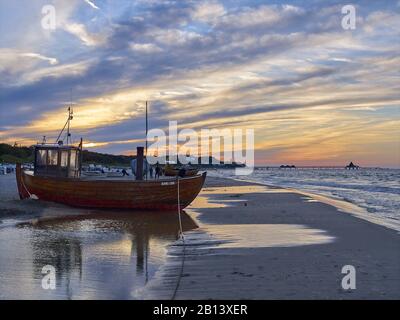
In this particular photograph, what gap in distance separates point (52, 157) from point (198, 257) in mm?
13235

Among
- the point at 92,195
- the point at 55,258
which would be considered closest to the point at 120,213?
the point at 92,195

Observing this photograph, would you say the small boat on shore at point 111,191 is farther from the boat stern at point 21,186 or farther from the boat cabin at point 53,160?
the boat cabin at point 53,160

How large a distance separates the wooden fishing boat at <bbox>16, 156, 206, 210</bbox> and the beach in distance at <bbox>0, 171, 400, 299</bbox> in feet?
5.49

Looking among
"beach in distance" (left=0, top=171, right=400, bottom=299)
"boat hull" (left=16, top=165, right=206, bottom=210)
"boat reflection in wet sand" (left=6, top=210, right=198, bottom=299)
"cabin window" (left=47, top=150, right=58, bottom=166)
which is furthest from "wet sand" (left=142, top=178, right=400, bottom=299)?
"cabin window" (left=47, top=150, right=58, bottom=166)

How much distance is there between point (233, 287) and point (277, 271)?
4.51 ft

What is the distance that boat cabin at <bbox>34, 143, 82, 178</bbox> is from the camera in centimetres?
2120

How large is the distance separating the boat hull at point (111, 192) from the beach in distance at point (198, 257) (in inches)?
65.5

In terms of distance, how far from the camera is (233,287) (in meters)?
7.42

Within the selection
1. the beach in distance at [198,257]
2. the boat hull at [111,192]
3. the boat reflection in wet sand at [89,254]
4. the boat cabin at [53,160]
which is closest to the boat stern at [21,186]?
the boat cabin at [53,160]

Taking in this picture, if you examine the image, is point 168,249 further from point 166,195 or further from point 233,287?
point 166,195

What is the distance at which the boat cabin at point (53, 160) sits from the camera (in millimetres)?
21203

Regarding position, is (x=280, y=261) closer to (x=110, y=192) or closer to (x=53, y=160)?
(x=110, y=192)

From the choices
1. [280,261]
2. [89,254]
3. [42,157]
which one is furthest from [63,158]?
[280,261]
